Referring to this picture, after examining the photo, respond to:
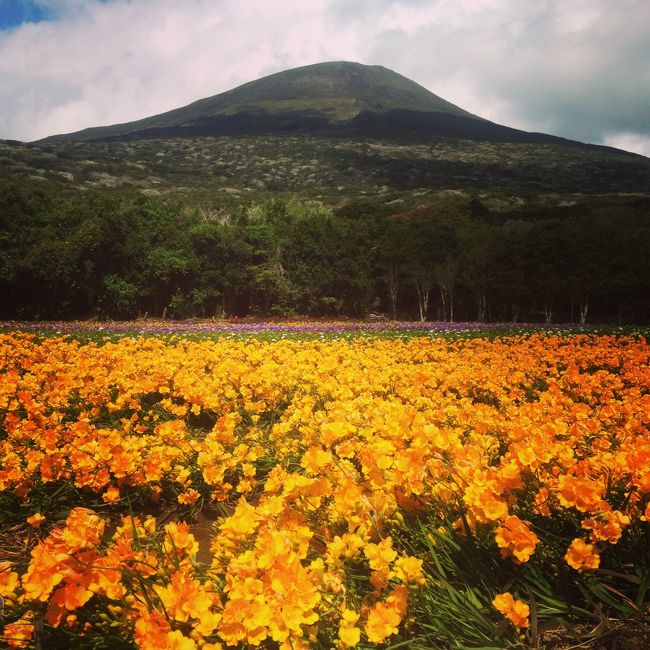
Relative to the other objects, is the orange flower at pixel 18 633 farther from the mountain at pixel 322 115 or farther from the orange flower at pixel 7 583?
the mountain at pixel 322 115

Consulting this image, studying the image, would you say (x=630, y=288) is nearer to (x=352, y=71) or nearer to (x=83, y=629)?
(x=83, y=629)

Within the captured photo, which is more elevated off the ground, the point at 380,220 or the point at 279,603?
the point at 380,220

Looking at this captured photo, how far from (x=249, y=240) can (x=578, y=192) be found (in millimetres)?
68804

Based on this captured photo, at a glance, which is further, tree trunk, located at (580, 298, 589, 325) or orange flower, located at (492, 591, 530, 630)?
tree trunk, located at (580, 298, 589, 325)

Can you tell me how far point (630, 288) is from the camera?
2848 centimetres

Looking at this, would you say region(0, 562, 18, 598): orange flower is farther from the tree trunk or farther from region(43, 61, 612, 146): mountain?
region(43, 61, 612, 146): mountain

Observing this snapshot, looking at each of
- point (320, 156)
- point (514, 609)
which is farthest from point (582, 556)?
point (320, 156)

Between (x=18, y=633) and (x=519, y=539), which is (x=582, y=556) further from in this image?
(x=18, y=633)

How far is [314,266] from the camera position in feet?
125

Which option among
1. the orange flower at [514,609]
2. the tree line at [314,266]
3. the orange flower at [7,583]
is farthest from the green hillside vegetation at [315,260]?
the orange flower at [7,583]

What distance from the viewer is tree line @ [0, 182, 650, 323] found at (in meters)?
30.2

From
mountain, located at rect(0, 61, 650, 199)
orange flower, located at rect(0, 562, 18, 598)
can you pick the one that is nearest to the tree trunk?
orange flower, located at rect(0, 562, 18, 598)

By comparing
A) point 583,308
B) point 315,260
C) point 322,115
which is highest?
point 322,115

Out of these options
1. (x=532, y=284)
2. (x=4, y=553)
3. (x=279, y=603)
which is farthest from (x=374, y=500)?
(x=532, y=284)
